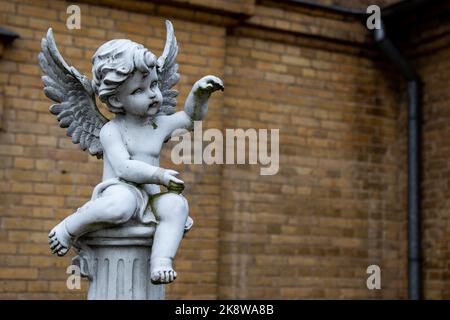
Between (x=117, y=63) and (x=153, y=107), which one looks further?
(x=153, y=107)

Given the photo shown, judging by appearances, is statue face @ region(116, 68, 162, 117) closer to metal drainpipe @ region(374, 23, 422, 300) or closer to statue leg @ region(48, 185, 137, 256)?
statue leg @ region(48, 185, 137, 256)

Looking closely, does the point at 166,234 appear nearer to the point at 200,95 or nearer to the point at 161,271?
the point at 161,271

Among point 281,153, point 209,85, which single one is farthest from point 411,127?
point 209,85

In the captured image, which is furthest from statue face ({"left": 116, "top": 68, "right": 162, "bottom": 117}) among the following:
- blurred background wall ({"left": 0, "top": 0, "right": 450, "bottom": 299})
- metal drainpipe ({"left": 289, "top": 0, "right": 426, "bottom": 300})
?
metal drainpipe ({"left": 289, "top": 0, "right": 426, "bottom": 300})

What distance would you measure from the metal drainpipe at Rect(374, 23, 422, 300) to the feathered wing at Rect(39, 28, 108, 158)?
4338mm

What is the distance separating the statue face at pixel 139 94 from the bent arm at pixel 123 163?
142mm

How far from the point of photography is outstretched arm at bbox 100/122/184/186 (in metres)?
3.53

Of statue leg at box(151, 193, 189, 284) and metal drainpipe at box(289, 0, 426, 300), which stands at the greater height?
metal drainpipe at box(289, 0, 426, 300)

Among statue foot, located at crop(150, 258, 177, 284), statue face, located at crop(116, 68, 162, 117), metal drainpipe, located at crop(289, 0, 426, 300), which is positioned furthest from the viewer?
metal drainpipe, located at crop(289, 0, 426, 300)

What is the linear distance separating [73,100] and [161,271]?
109 centimetres

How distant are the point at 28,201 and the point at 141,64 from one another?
9.20 ft

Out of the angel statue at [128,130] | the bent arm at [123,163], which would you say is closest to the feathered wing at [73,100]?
the angel statue at [128,130]

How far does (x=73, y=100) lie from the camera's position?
3965 mm

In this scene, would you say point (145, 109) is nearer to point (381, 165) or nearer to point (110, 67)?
point (110, 67)
